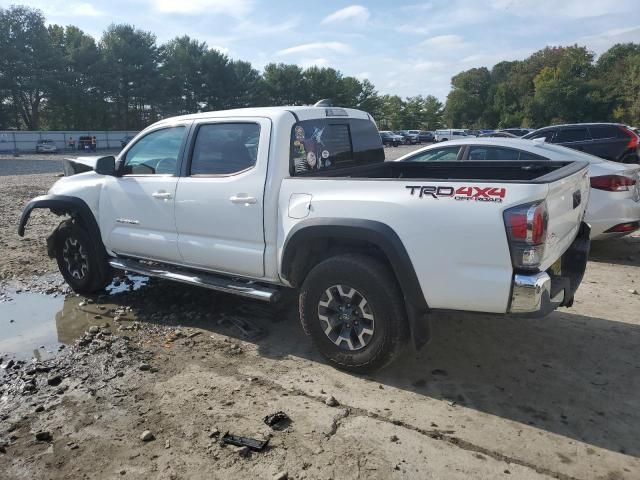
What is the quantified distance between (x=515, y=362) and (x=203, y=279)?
9.11 ft

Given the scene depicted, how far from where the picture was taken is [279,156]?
4191 mm

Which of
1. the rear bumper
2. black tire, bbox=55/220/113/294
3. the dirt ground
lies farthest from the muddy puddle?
the rear bumper

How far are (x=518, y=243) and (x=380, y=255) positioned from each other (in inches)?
41.3

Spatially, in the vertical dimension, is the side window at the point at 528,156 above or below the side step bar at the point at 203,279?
above

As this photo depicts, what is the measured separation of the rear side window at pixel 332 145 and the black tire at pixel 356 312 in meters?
0.98

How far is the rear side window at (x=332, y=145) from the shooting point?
14.5 ft

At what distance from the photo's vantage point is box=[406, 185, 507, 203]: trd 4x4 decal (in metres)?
3.14

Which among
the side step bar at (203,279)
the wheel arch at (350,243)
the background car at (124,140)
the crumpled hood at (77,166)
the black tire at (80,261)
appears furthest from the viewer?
the background car at (124,140)

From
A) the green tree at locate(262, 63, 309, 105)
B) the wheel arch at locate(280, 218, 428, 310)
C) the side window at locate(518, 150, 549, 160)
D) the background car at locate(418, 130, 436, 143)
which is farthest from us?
the green tree at locate(262, 63, 309, 105)

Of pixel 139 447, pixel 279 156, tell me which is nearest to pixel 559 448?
pixel 139 447

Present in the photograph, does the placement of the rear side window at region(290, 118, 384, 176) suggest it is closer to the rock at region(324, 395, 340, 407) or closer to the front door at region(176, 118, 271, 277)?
the front door at region(176, 118, 271, 277)

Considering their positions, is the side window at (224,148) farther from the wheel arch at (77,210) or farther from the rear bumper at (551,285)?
the rear bumper at (551,285)

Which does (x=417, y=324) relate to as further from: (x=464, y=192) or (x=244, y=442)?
(x=244, y=442)

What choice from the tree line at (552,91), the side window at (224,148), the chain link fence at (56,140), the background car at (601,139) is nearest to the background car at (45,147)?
the chain link fence at (56,140)
